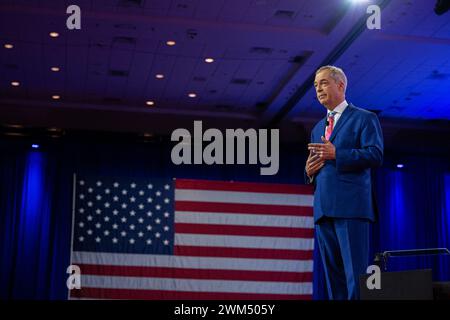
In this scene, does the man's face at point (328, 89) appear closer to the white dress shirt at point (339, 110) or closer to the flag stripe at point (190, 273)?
the white dress shirt at point (339, 110)

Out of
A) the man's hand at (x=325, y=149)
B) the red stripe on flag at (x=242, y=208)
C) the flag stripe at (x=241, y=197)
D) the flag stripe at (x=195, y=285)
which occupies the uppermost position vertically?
the flag stripe at (x=241, y=197)

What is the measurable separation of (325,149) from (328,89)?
312mm

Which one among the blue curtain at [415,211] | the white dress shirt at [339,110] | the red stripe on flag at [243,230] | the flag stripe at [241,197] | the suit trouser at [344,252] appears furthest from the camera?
the blue curtain at [415,211]

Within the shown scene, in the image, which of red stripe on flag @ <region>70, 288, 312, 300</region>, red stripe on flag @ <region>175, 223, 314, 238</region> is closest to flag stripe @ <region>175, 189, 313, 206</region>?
red stripe on flag @ <region>175, 223, 314, 238</region>

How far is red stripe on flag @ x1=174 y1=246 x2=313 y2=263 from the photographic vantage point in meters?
12.8

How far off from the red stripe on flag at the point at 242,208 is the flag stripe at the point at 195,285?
1321mm

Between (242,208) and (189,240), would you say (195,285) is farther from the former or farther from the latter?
(242,208)

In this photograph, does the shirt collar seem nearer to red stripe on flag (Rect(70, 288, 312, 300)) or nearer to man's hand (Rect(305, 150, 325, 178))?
man's hand (Rect(305, 150, 325, 178))

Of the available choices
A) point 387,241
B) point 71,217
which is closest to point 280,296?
point 387,241

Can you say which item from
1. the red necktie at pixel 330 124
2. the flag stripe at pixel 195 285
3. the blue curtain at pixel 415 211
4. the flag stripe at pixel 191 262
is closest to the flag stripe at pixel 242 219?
the flag stripe at pixel 191 262

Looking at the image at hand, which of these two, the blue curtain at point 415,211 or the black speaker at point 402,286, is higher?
the blue curtain at point 415,211

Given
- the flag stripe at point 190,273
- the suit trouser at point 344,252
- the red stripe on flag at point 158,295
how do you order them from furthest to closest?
the flag stripe at point 190,273 < the red stripe on flag at point 158,295 < the suit trouser at point 344,252

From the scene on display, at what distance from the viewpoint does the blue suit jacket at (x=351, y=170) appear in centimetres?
302

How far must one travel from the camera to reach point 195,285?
12883 millimetres
